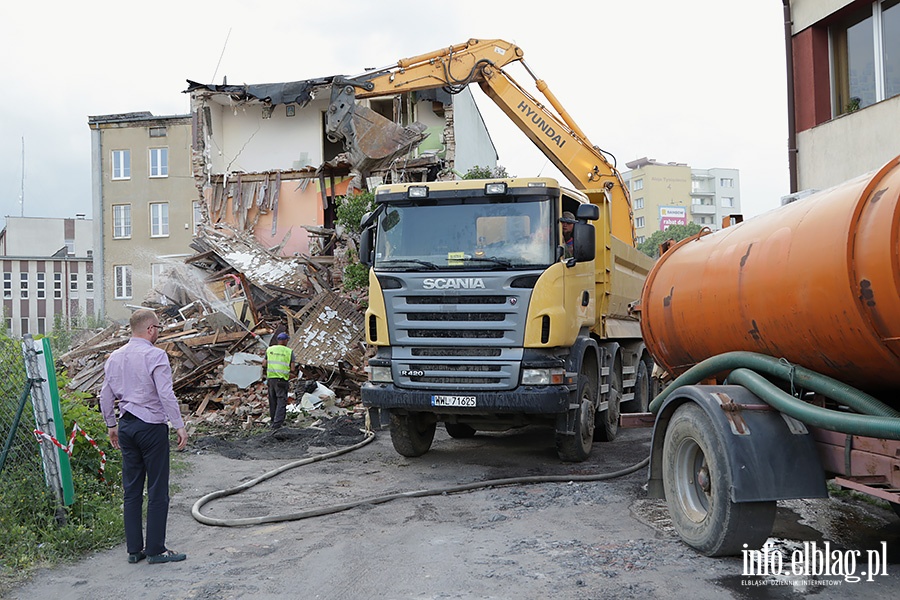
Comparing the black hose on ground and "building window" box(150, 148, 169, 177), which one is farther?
"building window" box(150, 148, 169, 177)

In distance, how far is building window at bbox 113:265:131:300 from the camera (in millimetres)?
40938

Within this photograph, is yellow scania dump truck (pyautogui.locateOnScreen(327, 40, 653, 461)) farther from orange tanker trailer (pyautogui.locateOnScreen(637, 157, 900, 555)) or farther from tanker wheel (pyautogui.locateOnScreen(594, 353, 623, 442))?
orange tanker trailer (pyautogui.locateOnScreen(637, 157, 900, 555))

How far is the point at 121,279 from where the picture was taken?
4094 centimetres

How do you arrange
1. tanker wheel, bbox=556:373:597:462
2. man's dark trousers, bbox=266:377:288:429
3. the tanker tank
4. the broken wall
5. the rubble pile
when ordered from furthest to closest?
the broken wall < the rubble pile < man's dark trousers, bbox=266:377:288:429 < tanker wheel, bbox=556:373:597:462 < the tanker tank

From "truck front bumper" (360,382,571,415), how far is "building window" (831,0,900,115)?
6393 mm

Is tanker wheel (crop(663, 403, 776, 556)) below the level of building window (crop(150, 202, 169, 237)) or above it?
below

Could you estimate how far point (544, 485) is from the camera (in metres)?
7.90

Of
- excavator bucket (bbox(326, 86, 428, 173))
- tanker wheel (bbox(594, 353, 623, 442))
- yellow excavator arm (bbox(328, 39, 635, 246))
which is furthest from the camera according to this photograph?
excavator bucket (bbox(326, 86, 428, 173))

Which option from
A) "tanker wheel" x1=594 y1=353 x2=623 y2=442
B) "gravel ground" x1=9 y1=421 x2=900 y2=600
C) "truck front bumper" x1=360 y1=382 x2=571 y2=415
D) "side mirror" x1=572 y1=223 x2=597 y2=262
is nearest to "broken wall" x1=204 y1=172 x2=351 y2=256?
"tanker wheel" x1=594 y1=353 x2=623 y2=442

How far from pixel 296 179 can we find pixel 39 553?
66.2 feet

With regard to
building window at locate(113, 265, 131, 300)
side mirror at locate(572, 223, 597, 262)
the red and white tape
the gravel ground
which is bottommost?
the gravel ground

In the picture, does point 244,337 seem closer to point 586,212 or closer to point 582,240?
point 582,240

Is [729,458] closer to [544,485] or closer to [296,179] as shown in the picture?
[544,485]

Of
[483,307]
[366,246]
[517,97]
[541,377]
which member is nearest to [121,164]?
[517,97]
